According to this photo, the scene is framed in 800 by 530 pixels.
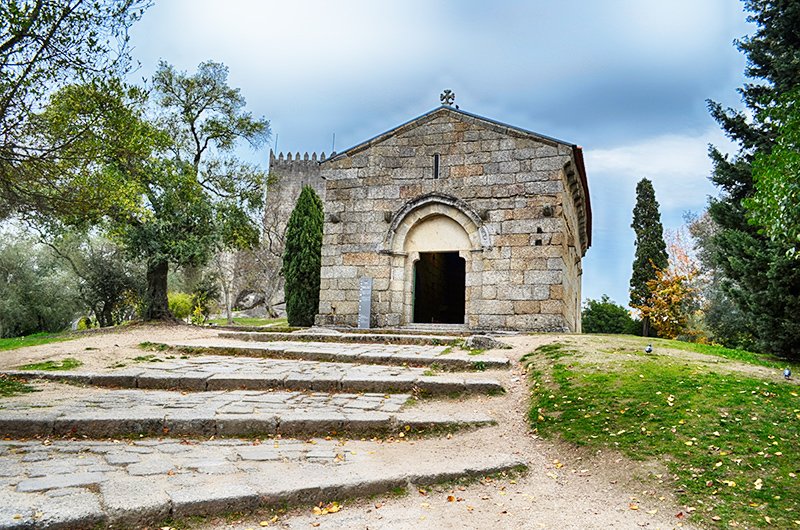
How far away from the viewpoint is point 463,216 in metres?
14.0

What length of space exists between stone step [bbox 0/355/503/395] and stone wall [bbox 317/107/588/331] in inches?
219

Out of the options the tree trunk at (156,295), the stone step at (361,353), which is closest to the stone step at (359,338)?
the stone step at (361,353)

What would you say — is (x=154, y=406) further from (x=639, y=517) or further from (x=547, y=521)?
(x=639, y=517)

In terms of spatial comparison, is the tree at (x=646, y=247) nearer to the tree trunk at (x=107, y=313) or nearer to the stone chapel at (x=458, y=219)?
the stone chapel at (x=458, y=219)

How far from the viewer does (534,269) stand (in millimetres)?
13148

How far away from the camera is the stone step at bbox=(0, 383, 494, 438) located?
548cm

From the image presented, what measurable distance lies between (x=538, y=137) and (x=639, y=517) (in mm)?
10942

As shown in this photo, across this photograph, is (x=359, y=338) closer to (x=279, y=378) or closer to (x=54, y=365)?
(x=279, y=378)

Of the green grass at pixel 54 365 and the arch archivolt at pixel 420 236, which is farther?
the arch archivolt at pixel 420 236

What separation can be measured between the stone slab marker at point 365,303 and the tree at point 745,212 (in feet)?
27.1

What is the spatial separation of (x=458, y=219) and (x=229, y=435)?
9.51 metres

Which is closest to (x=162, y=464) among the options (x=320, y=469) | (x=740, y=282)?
(x=320, y=469)

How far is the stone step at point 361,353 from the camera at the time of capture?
8.58m

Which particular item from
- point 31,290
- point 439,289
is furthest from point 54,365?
point 31,290
